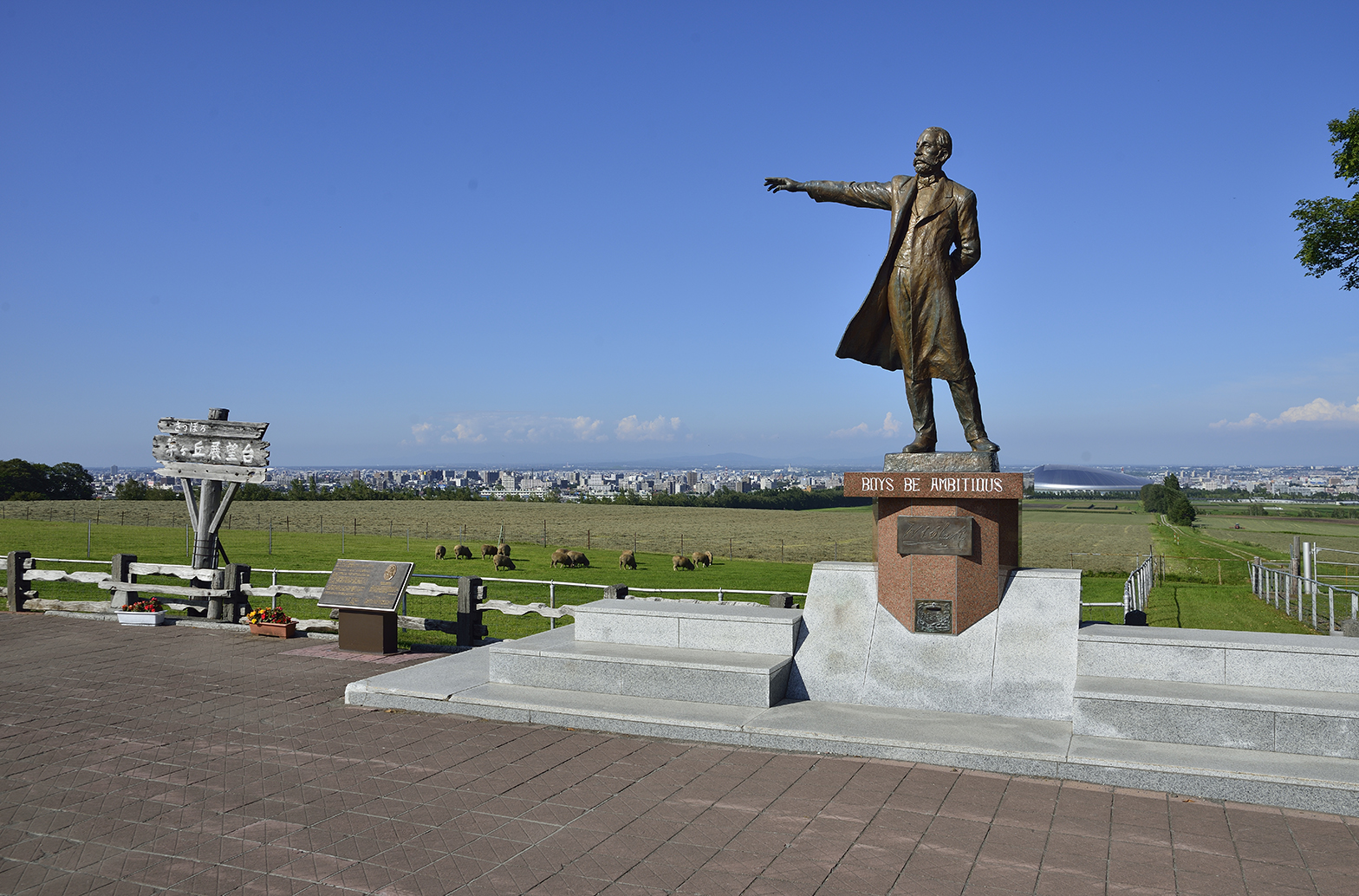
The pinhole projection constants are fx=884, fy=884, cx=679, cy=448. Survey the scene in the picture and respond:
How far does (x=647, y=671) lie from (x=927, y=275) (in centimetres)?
463

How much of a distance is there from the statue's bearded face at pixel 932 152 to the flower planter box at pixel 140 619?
1327 centimetres

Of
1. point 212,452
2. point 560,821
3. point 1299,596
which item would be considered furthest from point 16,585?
point 1299,596

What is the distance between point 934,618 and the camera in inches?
318

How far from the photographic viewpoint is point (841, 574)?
28.3 ft

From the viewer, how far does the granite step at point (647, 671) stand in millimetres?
7914

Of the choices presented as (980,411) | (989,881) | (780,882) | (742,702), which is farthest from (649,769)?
(980,411)

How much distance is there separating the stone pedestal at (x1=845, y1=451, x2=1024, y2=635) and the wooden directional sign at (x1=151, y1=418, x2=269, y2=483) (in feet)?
36.7

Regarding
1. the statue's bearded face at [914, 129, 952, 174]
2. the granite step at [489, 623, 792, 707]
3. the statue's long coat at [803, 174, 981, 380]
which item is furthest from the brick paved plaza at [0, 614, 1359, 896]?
the statue's bearded face at [914, 129, 952, 174]

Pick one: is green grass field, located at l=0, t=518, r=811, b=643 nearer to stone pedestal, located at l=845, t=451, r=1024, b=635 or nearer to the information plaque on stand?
the information plaque on stand

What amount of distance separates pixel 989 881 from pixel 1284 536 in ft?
260

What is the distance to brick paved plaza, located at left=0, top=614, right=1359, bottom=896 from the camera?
4816mm

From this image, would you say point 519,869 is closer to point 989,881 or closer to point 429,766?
point 429,766

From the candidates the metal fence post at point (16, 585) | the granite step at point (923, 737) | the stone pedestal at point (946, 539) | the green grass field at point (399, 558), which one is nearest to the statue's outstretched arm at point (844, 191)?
the stone pedestal at point (946, 539)
